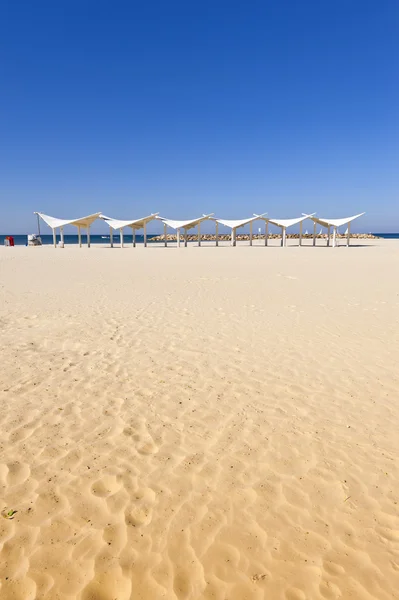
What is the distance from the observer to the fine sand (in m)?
2.10

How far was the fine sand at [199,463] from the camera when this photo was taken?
2098 mm

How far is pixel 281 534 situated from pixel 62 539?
1450mm

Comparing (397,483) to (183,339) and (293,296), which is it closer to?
(183,339)

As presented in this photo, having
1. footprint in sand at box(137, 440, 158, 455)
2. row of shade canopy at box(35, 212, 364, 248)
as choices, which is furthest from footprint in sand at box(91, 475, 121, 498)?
row of shade canopy at box(35, 212, 364, 248)

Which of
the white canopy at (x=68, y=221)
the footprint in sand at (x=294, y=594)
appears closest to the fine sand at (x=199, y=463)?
the footprint in sand at (x=294, y=594)

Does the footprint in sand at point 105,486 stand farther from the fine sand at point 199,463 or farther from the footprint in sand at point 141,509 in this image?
the footprint in sand at point 141,509

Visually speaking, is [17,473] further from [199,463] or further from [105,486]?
[199,463]

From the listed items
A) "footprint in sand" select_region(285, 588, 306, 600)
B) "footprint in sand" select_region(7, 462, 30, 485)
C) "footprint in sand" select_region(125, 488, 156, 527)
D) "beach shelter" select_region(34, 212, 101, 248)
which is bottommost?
"footprint in sand" select_region(285, 588, 306, 600)

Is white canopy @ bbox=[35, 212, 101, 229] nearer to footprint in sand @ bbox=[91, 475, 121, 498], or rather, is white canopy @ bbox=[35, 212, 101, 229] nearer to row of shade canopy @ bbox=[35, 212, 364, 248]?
row of shade canopy @ bbox=[35, 212, 364, 248]

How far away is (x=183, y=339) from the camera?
6.43 m

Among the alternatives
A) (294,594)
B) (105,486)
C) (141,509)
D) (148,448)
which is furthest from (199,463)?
(294,594)

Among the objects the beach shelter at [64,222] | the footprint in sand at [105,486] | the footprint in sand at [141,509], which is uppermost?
the beach shelter at [64,222]

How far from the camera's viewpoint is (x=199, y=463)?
305 centimetres

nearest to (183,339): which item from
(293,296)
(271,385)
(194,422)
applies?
(271,385)
